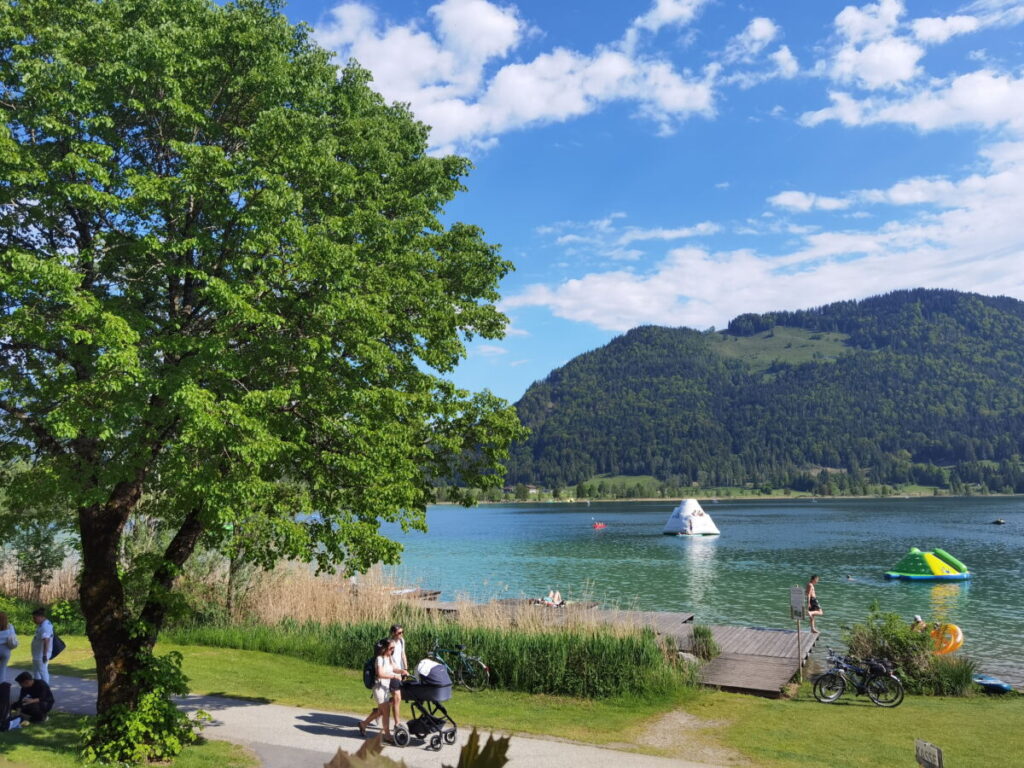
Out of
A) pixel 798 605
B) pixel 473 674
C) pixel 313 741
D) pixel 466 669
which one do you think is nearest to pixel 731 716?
pixel 798 605

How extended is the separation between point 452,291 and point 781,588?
132ft

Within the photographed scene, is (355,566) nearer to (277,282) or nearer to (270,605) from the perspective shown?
(277,282)

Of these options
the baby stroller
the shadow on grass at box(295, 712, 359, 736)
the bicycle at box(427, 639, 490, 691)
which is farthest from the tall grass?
the baby stroller

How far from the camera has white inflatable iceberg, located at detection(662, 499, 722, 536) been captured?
10094cm

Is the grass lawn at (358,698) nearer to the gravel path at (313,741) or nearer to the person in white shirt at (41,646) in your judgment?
the gravel path at (313,741)

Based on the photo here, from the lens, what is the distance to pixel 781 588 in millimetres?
49875

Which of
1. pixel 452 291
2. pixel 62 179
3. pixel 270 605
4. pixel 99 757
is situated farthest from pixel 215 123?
pixel 270 605

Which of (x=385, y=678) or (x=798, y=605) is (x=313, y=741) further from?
Answer: (x=798, y=605)

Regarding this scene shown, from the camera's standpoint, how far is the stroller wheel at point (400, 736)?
1344 centimetres

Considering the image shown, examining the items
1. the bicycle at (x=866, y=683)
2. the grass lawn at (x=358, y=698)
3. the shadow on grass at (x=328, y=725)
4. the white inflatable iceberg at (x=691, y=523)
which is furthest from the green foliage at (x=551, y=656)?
the white inflatable iceberg at (x=691, y=523)

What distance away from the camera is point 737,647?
24812 mm

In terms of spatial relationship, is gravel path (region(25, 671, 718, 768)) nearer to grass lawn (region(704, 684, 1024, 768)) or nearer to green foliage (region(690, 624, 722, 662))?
grass lawn (region(704, 684, 1024, 768))

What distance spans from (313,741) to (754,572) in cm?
5288

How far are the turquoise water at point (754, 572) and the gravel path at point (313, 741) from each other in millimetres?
17749
